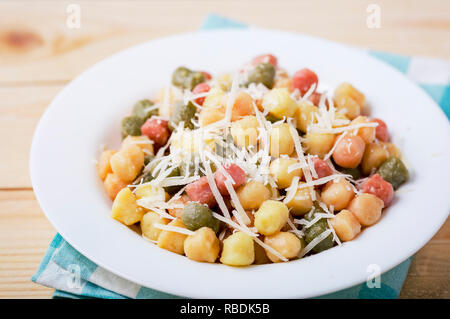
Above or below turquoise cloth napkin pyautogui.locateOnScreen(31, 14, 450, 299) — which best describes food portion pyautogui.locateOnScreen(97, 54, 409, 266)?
above

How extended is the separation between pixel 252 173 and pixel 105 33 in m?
1.97

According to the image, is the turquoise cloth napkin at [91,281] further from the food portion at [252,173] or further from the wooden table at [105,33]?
the wooden table at [105,33]

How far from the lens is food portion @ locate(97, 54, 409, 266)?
5.64ft

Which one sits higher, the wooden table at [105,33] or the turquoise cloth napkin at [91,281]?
the wooden table at [105,33]

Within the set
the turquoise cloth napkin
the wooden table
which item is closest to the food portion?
the turquoise cloth napkin

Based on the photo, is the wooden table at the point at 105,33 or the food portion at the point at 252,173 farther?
the wooden table at the point at 105,33

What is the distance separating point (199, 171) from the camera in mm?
1884

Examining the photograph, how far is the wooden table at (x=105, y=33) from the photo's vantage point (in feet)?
8.31

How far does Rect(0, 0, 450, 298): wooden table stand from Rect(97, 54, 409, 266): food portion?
21.5 inches

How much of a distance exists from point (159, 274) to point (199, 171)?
462 mm

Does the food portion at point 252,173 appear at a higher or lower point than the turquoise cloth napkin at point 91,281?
higher

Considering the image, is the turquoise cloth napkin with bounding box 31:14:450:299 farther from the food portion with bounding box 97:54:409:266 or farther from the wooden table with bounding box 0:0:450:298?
the wooden table with bounding box 0:0:450:298

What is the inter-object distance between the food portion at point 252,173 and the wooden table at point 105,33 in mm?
546

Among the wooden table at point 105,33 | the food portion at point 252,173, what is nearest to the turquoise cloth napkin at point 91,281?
the food portion at point 252,173
